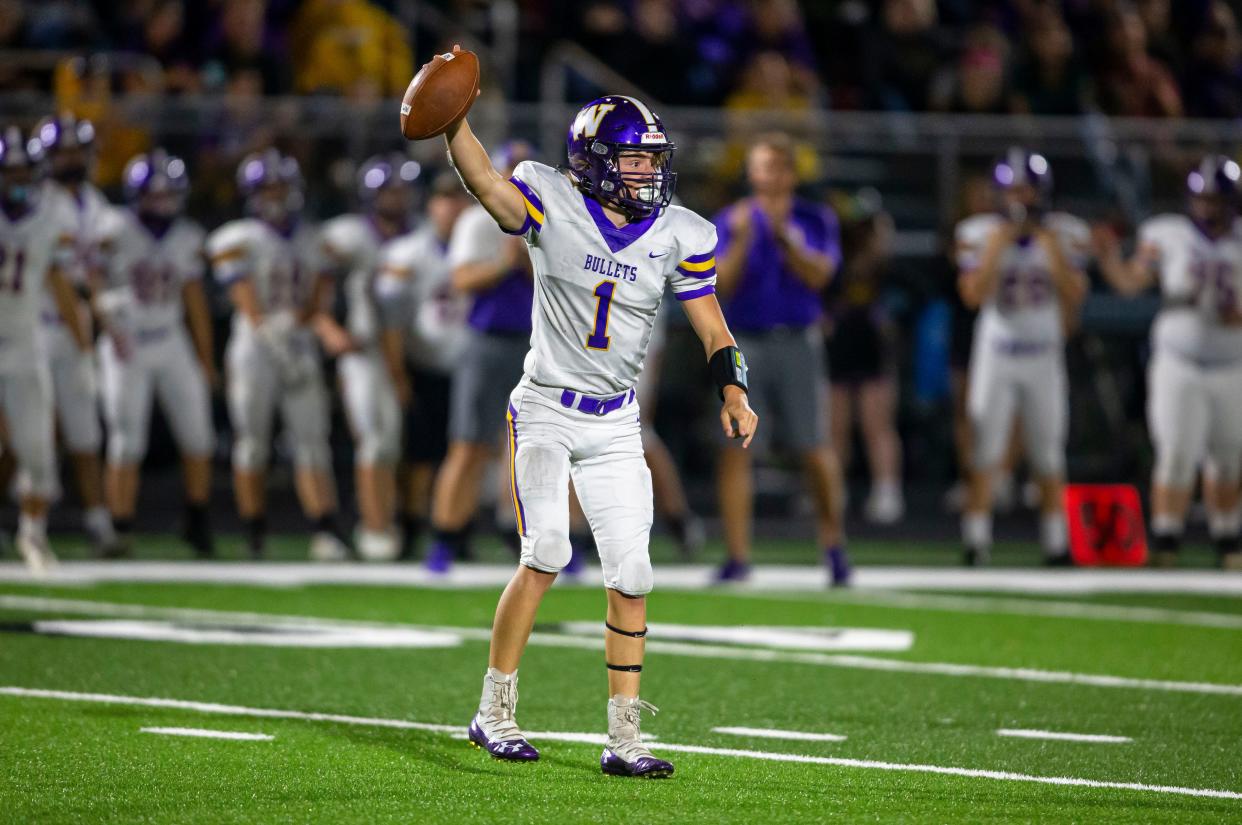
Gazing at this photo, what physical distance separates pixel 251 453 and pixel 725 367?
603cm

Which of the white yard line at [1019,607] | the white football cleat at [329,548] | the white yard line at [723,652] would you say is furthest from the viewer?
the white football cleat at [329,548]

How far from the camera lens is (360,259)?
36.0ft

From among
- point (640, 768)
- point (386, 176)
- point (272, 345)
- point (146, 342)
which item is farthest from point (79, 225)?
point (640, 768)

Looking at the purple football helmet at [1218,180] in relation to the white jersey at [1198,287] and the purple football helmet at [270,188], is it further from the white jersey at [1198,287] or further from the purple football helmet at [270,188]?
the purple football helmet at [270,188]

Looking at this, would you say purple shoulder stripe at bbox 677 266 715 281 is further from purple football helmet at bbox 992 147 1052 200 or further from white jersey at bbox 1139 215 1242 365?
white jersey at bbox 1139 215 1242 365

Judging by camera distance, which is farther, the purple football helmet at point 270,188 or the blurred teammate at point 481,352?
the purple football helmet at point 270,188

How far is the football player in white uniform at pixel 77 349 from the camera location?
10141 millimetres

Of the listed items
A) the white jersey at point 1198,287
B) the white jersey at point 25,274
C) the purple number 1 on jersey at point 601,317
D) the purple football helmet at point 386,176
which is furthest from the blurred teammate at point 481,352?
the purple number 1 on jersey at point 601,317

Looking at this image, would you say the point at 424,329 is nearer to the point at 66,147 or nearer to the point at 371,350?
the point at 371,350

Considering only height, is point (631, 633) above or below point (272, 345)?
below

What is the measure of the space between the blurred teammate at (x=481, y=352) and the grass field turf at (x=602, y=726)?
1.15m

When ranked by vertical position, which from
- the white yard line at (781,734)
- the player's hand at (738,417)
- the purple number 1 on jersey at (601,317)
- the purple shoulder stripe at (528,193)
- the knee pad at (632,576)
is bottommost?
the white yard line at (781,734)

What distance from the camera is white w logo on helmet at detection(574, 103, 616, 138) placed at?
5.27 meters

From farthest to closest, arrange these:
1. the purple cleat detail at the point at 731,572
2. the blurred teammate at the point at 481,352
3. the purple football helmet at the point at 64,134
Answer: the purple football helmet at the point at 64,134, the purple cleat detail at the point at 731,572, the blurred teammate at the point at 481,352
